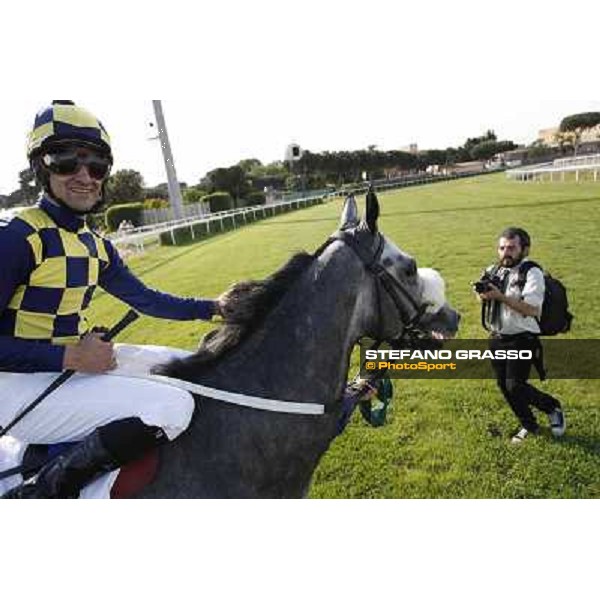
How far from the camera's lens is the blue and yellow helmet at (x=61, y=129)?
174cm

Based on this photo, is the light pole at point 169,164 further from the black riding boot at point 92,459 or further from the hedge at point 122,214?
the black riding boot at point 92,459

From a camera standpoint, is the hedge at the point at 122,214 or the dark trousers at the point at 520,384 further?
the hedge at the point at 122,214

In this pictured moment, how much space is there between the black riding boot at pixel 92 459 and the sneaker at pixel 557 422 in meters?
2.18

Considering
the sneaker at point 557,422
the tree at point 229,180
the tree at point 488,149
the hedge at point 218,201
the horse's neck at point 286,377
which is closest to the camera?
the horse's neck at point 286,377

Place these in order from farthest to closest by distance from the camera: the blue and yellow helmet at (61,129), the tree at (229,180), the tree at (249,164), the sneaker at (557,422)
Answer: the tree at (229,180), the tree at (249,164), the sneaker at (557,422), the blue and yellow helmet at (61,129)

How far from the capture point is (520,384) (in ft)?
9.03

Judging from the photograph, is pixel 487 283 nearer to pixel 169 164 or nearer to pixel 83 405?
pixel 169 164

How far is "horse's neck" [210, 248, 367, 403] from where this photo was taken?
1.91m

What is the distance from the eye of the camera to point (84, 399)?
1.72 meters

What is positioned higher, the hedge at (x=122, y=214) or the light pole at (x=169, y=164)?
the light pole at (x=169, y=164)

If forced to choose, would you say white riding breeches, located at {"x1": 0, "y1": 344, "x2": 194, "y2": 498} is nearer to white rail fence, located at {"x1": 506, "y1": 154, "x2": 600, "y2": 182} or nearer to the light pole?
the light pole

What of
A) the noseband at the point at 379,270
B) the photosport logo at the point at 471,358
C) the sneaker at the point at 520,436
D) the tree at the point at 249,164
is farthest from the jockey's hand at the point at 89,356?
the sneaker at the point at 520,436

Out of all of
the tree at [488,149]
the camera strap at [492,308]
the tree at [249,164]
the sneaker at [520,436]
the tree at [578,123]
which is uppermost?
the tree at [249,164]

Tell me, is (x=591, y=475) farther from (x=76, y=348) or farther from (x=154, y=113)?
(x=154, y=113)
